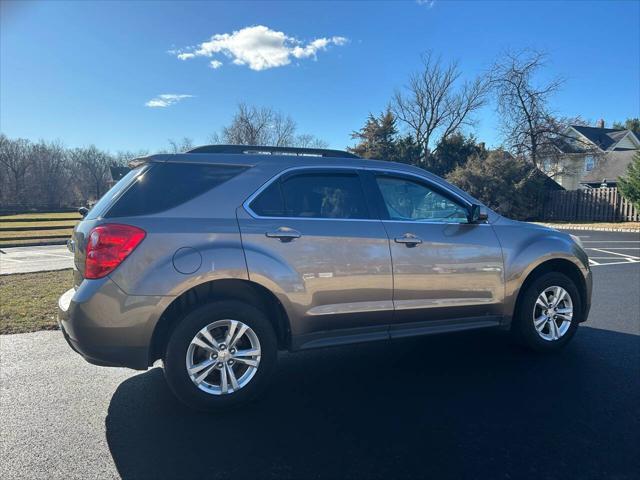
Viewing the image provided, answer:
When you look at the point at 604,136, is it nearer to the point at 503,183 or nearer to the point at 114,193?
the point at 503,183

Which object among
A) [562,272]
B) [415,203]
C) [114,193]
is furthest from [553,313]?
[114,193]

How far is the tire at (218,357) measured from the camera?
3189 millimetres

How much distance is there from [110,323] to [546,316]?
3975mm

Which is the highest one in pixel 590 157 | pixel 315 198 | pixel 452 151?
pixel 452 151

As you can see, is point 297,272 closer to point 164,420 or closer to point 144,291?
point 144,291

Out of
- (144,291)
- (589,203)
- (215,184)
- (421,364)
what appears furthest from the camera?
(589,203)

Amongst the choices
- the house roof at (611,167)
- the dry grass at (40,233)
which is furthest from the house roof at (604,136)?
the dry grass at (40,233)

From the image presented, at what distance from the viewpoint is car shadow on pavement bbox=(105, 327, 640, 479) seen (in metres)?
2.65

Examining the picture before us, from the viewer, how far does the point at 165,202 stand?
3270 millimetres

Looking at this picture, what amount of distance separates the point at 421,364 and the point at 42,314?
5.10 m

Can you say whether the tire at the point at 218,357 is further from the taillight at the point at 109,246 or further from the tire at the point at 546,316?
the tire at the point at 546,316

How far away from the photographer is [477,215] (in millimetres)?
4148

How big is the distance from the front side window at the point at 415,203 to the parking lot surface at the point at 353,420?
140cm

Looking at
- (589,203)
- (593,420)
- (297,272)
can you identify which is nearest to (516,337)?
(593,420)
